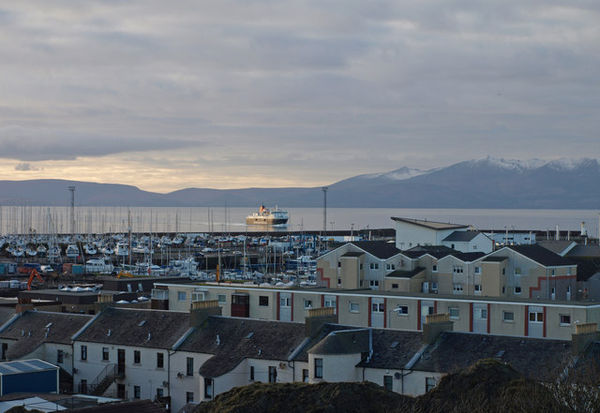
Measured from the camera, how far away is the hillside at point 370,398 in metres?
25.1

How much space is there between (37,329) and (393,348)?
69.4ft

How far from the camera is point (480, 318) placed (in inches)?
1900

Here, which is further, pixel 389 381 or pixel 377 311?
pixel 377 311

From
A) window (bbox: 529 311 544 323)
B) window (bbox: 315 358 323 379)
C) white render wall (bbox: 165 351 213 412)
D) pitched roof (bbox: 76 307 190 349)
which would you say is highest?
window (bbox: 529 311 544 323)

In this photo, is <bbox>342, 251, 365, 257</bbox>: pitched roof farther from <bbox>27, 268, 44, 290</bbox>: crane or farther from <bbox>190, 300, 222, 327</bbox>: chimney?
<bbox>27, 268, 44, 290</bbox>: crane

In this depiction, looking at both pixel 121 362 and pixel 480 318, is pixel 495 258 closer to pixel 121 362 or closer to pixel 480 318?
pixel 480 318

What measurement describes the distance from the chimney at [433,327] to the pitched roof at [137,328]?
1226cm

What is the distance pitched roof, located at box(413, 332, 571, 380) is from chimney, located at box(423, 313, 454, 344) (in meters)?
0.30

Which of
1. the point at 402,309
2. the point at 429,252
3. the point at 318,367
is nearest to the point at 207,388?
the point at 318,367

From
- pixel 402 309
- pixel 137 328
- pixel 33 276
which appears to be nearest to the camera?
pixel 137 328

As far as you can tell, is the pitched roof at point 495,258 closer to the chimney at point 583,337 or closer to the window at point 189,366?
the chimney at point 583,337

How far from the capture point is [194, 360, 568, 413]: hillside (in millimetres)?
25142

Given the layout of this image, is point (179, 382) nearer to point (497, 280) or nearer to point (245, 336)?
point (245, 336)

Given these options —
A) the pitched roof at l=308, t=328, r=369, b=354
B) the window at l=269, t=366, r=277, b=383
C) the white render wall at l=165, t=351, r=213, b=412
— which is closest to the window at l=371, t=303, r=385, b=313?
the pitched roof at l=308, t=328, r=369, b=354
